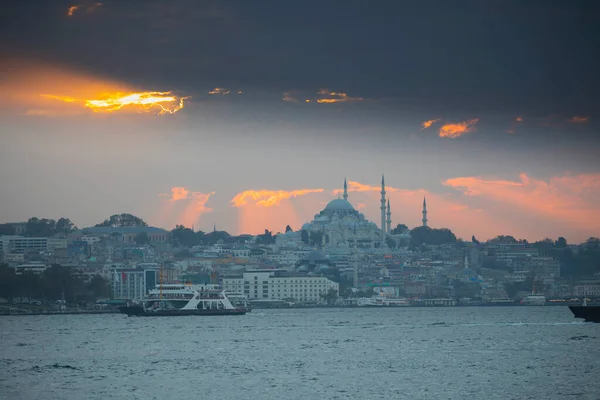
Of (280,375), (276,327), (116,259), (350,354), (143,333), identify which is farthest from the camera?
(116,259)

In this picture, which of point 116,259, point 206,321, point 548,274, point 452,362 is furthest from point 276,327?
point 548,274

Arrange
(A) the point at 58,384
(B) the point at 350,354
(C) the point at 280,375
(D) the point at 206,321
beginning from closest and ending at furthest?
1. (A) the point at 58,384
2. (C) the point at 280,375
3. (B) the point at 350,354
4. (D) the point at 206,321

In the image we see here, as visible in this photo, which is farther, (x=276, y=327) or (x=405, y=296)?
(x=405, y=296)

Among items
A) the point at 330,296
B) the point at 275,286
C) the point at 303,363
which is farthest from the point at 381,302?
the point at 303,363

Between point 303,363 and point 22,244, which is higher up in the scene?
point 22,244

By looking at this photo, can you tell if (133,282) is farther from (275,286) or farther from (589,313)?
(589,313)

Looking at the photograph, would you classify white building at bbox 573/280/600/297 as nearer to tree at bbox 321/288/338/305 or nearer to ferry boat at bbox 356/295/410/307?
ferry boat at bbox 356/295/410/307

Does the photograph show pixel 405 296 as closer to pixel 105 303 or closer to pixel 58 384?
pixel 105 303

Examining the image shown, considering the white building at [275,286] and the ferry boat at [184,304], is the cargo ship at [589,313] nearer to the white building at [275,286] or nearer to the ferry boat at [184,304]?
the ferry boat at [184,304]
